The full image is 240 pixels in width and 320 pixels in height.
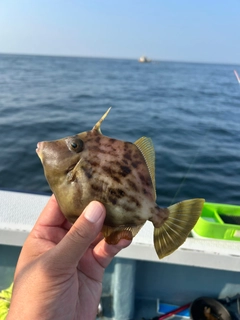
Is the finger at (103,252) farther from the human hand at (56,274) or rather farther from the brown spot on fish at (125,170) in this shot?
the brown spot on fish at (125,170)

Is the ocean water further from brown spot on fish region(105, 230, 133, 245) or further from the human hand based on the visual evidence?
brown spot on fish region(105, 230, 133, 245)

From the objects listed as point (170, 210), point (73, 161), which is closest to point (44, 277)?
point (73, 161)

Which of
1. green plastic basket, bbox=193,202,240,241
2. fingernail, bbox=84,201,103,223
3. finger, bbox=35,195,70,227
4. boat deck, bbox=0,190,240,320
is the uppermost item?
fingernail, bbox=84,201,103,223

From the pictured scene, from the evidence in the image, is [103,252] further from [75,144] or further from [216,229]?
[216,229]

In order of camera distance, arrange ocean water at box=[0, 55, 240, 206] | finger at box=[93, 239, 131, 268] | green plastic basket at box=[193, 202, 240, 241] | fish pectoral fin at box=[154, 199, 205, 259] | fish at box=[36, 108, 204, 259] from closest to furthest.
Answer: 1. fish at box=[36, 108, 204, 259]
2. fish pectoral fin at box=[154, 199, 205, 259]
3. finger at box=[93, 239, 131, 268]
4. green plastic basket at box=[193, 202, 240, 241]
5. ocean water at box=[0, 55, 240, 206]

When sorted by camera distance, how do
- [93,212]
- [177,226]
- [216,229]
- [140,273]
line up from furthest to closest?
[140,273] < [216,229] < [177,226] < [93,212]

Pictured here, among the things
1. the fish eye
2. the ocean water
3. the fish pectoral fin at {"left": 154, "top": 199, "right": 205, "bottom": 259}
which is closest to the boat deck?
the fish pectoral fin at {"left": 154, "top": 199, "right": 205, "bottom": 259}

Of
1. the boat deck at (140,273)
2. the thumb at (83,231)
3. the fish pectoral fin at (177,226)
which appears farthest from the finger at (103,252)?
the boat deck at (140,273)

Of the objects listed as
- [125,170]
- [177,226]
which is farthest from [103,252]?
[125,170]
